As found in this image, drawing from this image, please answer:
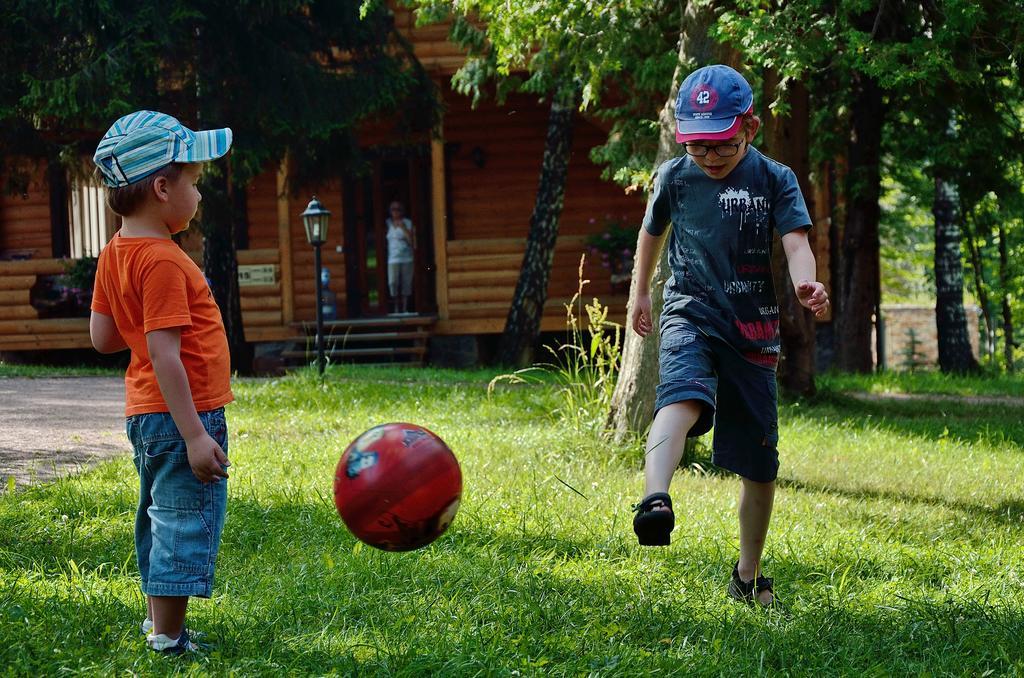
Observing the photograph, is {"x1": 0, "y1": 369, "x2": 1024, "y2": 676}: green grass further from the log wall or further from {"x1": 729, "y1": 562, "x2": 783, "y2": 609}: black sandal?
the log wall

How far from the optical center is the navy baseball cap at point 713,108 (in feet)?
12.8

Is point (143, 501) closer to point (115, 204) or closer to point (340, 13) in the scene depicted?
point (115, 204)

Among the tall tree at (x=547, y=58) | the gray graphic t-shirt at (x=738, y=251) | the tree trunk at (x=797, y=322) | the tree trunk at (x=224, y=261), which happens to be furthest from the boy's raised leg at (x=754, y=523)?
Answer: the tree trunk at (x=224, y=261)

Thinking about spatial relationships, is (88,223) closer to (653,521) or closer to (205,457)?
(205,457)

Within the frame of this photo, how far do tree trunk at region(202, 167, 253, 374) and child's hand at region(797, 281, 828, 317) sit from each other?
1252 cm

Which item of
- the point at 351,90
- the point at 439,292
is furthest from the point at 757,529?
the point at 439,292

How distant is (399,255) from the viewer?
18.8m

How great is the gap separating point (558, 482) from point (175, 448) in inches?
128

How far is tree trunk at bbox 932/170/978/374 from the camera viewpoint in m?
16.8

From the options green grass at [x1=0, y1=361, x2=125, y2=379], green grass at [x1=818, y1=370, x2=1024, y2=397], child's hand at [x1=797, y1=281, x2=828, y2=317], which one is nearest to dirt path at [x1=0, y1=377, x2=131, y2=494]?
green grass at [x1=0, y1=361, x2=125, y2=379]

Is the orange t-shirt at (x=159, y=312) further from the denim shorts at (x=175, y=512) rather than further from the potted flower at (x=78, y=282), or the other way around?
the potted flower at (x=78, y=282)

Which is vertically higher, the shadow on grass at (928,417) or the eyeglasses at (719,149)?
the eyeglasses at (719,149)

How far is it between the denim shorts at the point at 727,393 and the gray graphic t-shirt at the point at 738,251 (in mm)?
48

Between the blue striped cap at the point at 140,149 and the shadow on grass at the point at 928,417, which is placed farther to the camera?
the shadow on grass at the point at 928,417
